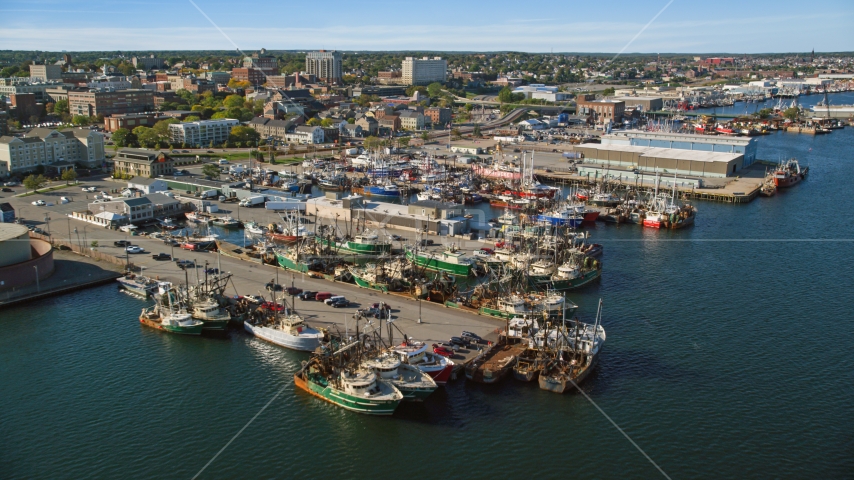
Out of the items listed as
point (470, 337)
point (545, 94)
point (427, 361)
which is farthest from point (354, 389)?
point (545, 94)

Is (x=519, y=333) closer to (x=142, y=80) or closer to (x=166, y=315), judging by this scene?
(x=166, y=315)

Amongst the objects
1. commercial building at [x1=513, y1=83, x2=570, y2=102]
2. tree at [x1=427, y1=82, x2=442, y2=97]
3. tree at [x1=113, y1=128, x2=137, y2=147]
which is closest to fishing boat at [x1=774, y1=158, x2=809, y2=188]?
tree at [x1=113, y1=128, x2=137, y2=147]

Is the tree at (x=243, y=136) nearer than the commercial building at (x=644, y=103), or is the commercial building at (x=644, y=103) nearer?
the tree at (x=243, y=136)

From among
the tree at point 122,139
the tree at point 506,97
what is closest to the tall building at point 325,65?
the tree at point 506,97

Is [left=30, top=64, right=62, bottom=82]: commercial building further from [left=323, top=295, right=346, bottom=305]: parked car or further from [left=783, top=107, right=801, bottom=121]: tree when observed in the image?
[left=783, top=107, right=801, bottom=121]: tree

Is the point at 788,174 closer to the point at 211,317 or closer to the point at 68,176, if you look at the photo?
the point at 211,317

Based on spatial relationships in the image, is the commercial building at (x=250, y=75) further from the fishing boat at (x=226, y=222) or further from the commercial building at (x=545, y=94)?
the fishing boat at (x=226, y=222)

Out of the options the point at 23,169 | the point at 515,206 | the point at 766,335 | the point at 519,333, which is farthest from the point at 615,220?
the point at 23,169

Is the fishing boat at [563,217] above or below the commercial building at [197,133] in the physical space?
below
